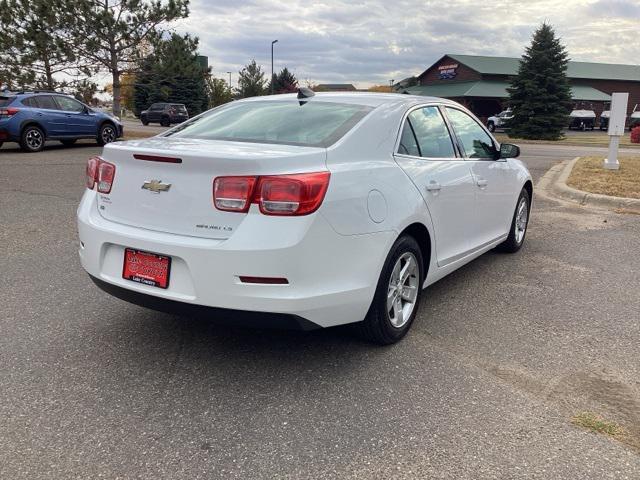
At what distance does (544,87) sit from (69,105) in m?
30.6

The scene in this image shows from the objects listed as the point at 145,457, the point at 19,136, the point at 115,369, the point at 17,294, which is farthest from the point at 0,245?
the point at 19,136

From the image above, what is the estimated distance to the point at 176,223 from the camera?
3.07m

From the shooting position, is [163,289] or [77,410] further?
[163,289]

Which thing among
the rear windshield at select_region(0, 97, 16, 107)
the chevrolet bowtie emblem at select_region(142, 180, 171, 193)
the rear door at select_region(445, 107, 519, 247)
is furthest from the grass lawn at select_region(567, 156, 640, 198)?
the rear windshield at select_region(0, 97, 16, 107)

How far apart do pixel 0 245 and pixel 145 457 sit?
4428 mm

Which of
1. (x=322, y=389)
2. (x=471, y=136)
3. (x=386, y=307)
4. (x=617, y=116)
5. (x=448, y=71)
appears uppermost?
(x=448, y=71)

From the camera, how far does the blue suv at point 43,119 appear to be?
14859 millimetres

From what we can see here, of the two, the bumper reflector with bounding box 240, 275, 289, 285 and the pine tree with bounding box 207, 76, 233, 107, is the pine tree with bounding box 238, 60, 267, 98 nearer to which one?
the pine tree with bounding box 207, 76, 233, 107

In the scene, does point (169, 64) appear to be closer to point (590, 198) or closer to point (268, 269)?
point (590, 198)

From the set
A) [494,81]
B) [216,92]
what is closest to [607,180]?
[216,92]

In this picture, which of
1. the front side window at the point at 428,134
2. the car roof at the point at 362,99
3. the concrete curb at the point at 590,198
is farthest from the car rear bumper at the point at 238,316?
Result: the concrete curb at the point at 590,198

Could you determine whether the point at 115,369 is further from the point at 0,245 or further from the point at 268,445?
the point at 0,245

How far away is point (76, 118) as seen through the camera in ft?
53.8

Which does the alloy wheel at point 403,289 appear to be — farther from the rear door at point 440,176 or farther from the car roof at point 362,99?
the car roof at point 362,99
